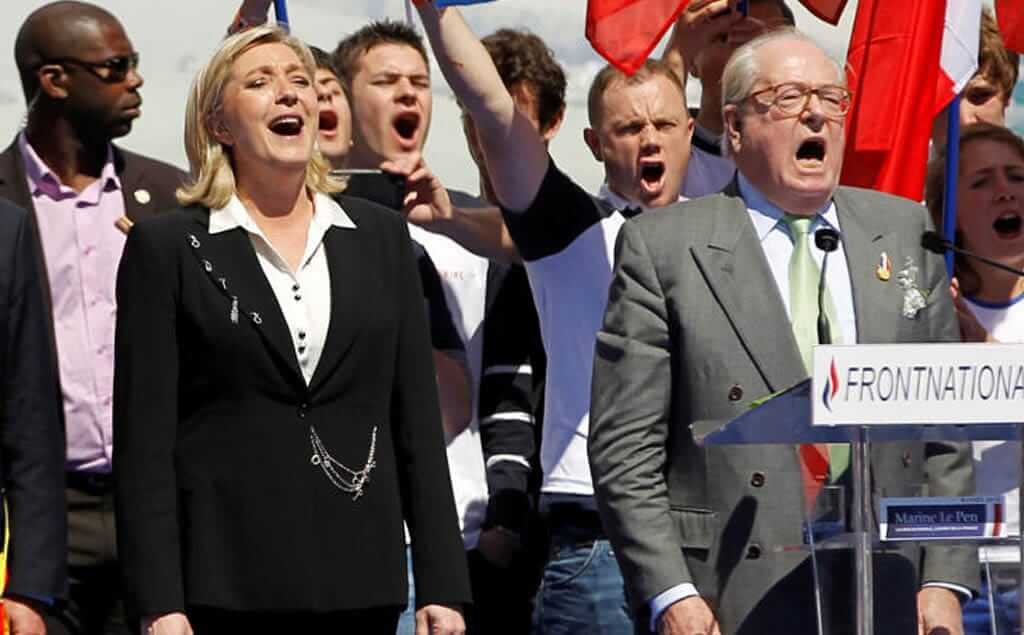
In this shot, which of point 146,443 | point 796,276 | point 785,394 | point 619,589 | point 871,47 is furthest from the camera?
point 871,47

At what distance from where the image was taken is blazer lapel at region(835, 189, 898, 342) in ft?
15.1

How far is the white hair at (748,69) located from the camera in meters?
4.79

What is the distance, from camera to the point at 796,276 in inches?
183

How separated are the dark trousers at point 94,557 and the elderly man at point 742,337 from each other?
1113 mm

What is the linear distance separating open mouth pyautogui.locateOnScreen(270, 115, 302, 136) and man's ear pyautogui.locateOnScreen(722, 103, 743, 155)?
908 millimetres

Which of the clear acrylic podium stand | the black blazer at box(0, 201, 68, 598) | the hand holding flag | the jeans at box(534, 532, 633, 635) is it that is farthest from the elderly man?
the hand holding flag

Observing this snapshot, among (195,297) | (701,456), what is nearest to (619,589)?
(701,456)

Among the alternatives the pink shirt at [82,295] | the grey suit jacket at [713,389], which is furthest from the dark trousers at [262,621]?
the pink shirt at [82,295]

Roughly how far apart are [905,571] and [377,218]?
1.34m

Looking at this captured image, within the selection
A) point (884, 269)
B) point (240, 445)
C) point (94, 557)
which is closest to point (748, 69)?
point (884, 269)

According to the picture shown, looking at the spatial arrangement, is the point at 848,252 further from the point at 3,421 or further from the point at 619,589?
the point at 3,421

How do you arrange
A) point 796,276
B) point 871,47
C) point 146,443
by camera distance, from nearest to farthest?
point 146,443 < point 796,276 < point 871,47

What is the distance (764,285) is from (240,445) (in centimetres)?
109

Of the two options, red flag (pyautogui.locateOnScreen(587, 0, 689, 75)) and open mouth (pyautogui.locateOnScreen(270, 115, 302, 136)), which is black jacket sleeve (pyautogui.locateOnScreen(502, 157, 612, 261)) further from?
open mouth (pyautogui.locateOnScreen(270, 115, 302, 136))
